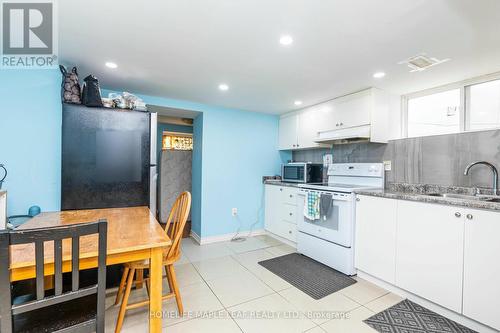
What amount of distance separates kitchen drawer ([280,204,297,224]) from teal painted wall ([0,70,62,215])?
9.11 feet

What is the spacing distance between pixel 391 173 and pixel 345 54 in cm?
167

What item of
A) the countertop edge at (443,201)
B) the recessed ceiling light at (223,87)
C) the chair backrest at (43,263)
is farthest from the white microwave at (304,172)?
the chair backrest at (43,263)

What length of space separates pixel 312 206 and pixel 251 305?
138cm

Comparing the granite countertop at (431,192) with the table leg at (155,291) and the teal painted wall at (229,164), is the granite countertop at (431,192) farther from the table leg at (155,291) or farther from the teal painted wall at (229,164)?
the table leg at (155,291)

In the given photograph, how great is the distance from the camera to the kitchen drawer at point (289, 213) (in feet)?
11.0

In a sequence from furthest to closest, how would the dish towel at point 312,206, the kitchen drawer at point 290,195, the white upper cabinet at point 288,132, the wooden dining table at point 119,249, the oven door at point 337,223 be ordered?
the white upper cabinet at point 288,132
the kitchen drawer at point 290,195
the dish towel at point 312,206
the oven door at point 337,223
the wooden dining table at point 119,249

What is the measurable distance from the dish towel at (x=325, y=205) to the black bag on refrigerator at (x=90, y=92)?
8.70ft

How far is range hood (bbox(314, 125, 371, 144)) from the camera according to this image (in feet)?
Answer: 8.96

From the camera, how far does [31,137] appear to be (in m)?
2.08

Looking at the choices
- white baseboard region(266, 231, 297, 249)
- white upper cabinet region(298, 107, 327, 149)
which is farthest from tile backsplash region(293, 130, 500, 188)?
white baseboard region(266, 231, 297, 249)

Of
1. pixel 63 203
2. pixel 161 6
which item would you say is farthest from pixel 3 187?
pixel 161 6

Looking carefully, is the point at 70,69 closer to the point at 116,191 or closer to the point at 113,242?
the point at 116,191

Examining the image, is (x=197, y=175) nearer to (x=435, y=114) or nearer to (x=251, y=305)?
(x=251, y=305)

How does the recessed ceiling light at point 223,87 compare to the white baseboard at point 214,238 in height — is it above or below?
above
